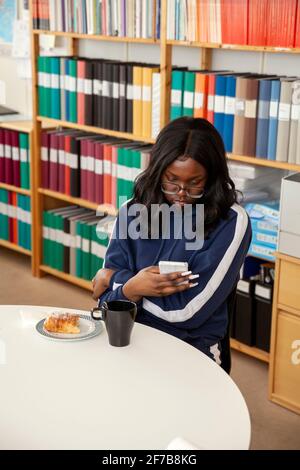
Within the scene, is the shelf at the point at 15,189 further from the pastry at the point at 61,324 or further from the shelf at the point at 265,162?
the pastry at the point at 61,324

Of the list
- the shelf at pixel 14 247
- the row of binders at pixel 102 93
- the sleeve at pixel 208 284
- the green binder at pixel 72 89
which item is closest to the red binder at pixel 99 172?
the row of binders at pixel 102 93

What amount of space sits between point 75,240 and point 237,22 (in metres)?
1.63

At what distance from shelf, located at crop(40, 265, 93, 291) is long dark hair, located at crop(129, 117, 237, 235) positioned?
2070 millimetres

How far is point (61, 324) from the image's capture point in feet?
5.68

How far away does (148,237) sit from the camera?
2029 millimetres

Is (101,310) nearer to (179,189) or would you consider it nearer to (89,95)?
(179,189)

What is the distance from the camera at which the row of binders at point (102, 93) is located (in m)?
3.47

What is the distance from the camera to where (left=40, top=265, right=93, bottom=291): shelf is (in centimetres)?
Answer: 404

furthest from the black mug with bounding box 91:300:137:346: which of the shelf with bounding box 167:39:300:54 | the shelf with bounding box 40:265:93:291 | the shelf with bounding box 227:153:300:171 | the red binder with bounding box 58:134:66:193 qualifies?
the red binder with bounding box 58:134:66:193

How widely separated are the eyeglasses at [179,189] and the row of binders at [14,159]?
245cm

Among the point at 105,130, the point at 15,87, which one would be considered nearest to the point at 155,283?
Answer: the point at 105,130

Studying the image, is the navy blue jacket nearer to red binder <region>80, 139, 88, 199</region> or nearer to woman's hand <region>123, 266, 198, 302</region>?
woman's hand <region>123, 266, 198, 302</region>
